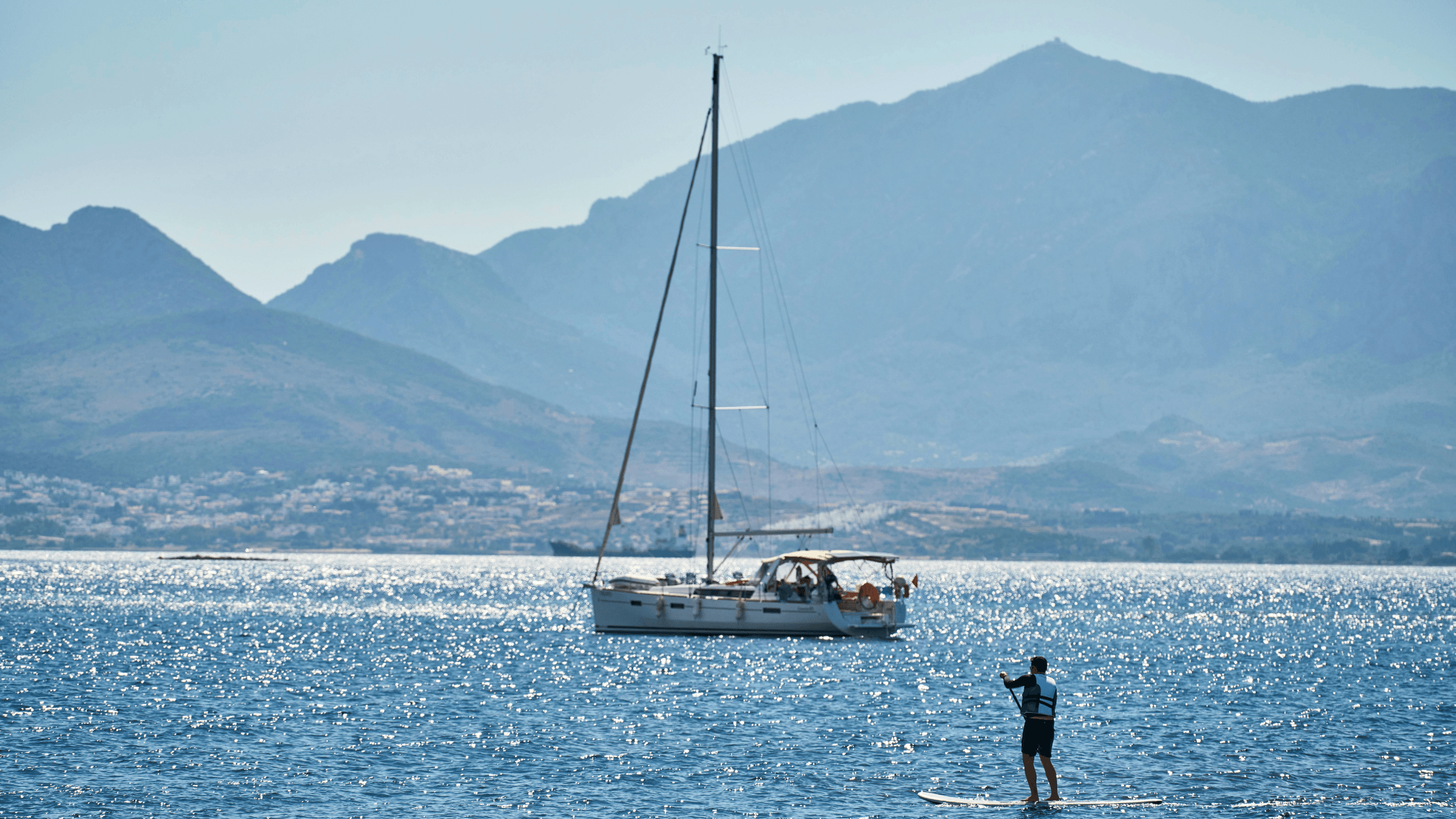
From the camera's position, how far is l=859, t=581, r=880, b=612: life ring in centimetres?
8650

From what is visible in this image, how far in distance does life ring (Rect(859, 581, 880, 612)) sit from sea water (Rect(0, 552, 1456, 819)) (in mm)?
2776

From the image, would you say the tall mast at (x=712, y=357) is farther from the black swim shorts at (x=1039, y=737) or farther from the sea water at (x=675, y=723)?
the black swim shorts at (x=1039, y=737)

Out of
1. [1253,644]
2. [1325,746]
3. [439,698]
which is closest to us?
[1325,746]

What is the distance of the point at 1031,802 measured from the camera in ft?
119

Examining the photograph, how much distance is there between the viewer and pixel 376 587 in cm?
19775

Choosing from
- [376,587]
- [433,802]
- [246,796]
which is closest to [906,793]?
[433,802]

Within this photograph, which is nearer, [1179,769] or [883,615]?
[1179,769]

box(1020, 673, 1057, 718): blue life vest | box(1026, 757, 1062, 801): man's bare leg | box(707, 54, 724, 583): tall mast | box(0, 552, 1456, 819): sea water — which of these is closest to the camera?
box(1020, 673, 1057, 718): blue life vest

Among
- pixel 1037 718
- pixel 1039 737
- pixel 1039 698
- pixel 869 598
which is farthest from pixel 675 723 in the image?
pixel 869 598

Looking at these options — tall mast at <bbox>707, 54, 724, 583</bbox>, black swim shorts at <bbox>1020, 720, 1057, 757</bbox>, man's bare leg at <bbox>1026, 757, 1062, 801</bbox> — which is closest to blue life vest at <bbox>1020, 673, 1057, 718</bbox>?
black swim shorts at <bbox>1020, 720, 1057, 757</bbox>

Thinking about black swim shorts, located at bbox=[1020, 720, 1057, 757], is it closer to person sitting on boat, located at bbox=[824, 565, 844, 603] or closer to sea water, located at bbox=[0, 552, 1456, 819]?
sea water, located at bbox=[0, 552, 1456, 819]

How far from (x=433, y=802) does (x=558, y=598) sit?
12437 cm

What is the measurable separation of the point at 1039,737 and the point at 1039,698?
1.33 meters

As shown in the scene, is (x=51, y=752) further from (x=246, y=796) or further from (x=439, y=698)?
(x=439, y=698)
